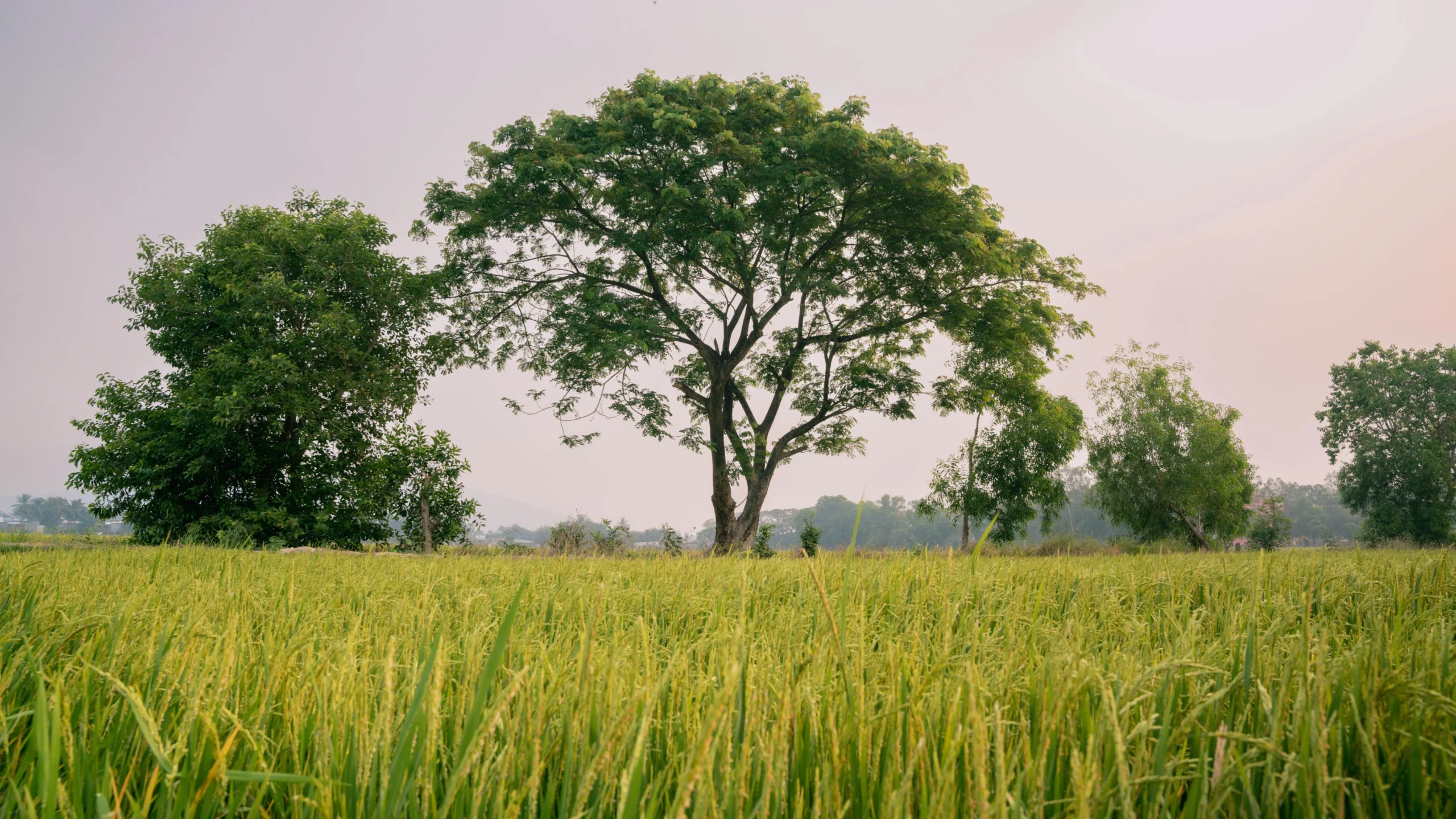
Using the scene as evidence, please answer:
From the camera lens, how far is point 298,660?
221cm

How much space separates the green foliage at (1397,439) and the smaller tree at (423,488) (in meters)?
41.0

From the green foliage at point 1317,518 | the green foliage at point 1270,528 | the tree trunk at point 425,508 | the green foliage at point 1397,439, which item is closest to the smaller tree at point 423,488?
the tree trunk at point 425,508

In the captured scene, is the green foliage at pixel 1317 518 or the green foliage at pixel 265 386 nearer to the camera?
the green foliage at pixel 265 386

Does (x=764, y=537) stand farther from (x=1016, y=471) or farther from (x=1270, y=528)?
(x=1270, y=528)

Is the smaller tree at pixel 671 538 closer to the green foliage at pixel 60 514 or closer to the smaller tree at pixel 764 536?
the smaller tree at pixel 764 536

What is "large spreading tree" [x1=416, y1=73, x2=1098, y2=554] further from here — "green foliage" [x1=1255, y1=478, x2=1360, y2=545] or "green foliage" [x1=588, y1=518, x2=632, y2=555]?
"green foliage" [x1=1255, y1=478, x2=1360, y2=545]

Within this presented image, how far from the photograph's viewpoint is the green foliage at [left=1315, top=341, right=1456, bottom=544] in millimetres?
31828

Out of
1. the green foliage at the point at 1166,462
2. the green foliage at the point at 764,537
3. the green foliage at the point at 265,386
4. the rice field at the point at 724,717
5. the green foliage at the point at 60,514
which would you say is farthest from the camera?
the green foliage at the point at 60,514

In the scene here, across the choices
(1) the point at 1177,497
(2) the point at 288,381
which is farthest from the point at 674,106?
(1) the point at 1177,497

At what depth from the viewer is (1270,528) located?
33094 mm

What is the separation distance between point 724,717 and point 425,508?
1835cm

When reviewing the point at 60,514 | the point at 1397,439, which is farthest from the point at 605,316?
the point at 60,514

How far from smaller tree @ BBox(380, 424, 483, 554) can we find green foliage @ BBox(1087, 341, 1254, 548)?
25.6 metres

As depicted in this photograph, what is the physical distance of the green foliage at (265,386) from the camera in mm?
16969
